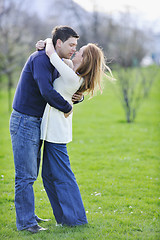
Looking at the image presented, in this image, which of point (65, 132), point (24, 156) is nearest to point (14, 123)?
point (24, 156)

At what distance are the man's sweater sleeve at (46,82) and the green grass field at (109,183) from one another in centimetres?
130

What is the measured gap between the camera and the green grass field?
3335 mm

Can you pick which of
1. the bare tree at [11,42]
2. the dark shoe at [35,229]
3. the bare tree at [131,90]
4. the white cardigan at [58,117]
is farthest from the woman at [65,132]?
the bare tree at [11,42]

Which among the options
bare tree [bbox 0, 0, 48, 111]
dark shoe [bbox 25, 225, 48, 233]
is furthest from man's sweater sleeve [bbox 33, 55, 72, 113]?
bare tree [bbox 0, 0, 48, 111]

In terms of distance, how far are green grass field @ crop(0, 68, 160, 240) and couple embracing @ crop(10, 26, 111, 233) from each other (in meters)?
0.30

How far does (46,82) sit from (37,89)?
0.22 metres

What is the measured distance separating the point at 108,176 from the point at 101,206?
1.39m

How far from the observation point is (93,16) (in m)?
31.8

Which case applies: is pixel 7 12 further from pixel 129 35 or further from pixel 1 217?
pixel 1 217

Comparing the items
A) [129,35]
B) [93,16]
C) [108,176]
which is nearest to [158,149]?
[108,176]

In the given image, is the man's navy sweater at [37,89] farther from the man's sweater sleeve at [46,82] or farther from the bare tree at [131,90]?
the bare tree at [131,90]

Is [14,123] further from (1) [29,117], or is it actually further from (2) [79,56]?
(2) [79,56]

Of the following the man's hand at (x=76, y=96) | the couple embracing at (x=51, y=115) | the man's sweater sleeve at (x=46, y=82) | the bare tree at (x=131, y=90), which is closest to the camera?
the man's sweater sleeve at (x=46, y=82)

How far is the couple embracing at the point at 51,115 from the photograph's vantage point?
307 cm
